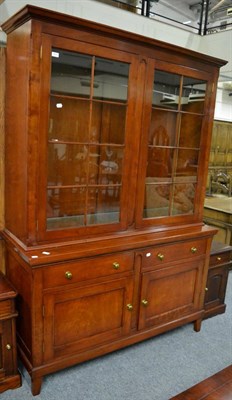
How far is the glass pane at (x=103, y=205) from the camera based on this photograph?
2074 millimetres

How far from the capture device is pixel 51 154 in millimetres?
1833

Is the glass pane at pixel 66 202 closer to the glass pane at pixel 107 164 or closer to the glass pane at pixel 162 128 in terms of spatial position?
the glass pane at pixel 107 164

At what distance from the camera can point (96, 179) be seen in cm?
206

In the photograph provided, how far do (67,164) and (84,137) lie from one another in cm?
20

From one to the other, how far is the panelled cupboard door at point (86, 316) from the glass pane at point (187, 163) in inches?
36.3

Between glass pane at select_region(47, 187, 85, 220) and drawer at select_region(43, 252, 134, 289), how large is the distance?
0.27m

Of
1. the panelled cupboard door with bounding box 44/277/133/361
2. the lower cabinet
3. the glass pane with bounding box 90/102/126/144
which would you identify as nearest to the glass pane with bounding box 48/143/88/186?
the glass pane with bounding box 90/102/126/144

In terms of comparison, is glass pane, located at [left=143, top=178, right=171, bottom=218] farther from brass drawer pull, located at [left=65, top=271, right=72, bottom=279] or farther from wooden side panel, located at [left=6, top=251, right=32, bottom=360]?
wooden side panel, located at [left=6, top=251, right=32, bottom=360]

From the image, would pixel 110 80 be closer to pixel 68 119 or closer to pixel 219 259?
pixel 68 119

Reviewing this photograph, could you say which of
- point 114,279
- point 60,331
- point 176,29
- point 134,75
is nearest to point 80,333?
point 60,331

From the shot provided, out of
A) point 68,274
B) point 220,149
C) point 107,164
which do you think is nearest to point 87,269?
point 68,274

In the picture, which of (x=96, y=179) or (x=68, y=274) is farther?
(x=96, y=179)

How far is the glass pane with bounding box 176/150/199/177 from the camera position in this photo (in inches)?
94.8

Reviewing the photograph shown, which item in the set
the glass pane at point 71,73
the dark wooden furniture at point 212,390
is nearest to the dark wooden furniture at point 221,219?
the dark wooden furniture at point 212,390
